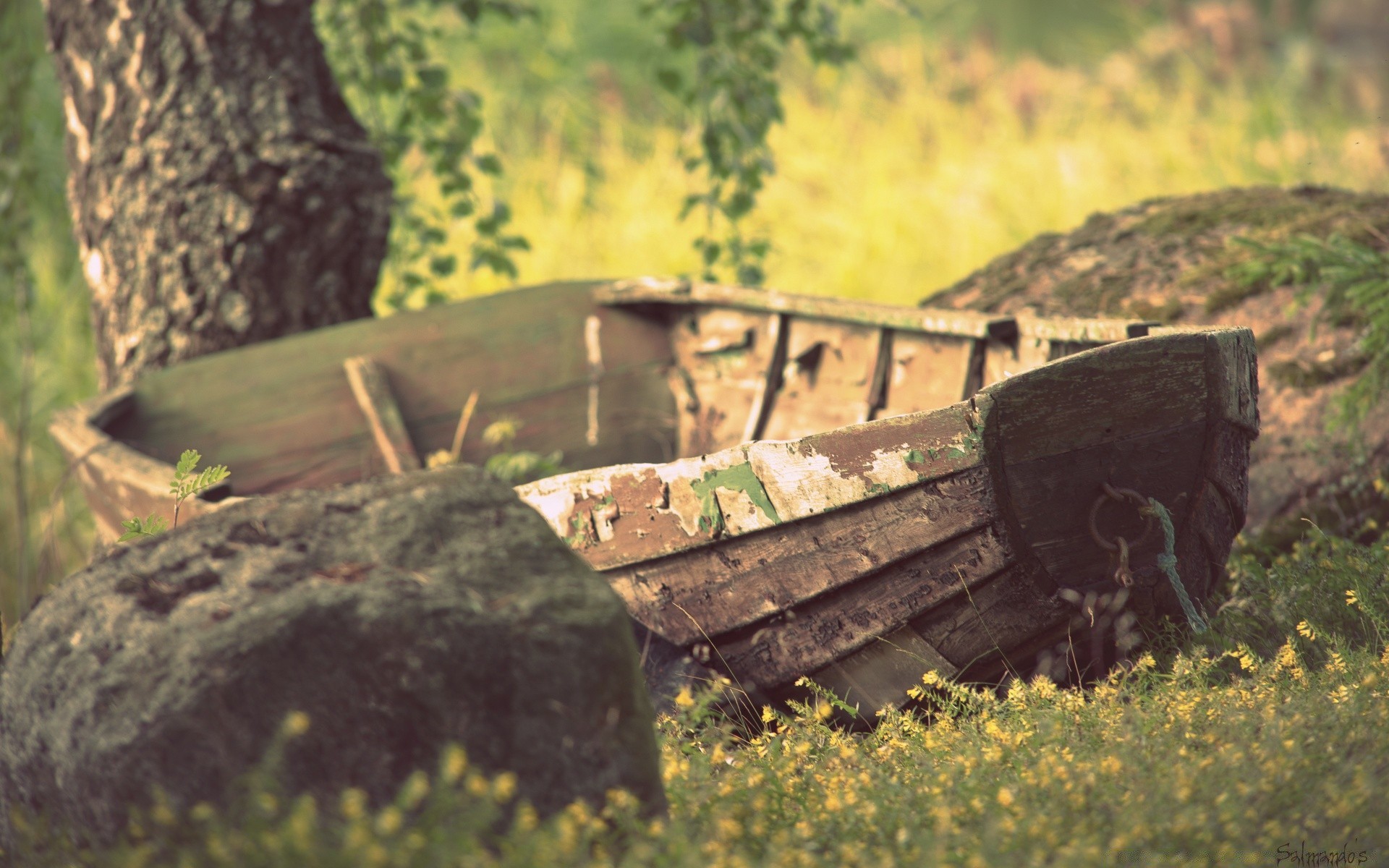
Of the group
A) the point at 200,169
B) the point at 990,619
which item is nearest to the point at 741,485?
the point at 990,619

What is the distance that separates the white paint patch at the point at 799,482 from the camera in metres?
2.29

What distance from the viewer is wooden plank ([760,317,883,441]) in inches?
151

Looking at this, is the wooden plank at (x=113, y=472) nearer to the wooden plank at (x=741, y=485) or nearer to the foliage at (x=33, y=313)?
the foliage at (x=33, y=313)

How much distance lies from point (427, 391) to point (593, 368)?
63 cm

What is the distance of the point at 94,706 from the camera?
4.98 feet

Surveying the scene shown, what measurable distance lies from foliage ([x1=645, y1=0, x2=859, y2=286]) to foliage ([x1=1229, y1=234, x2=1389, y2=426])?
6.20 feet

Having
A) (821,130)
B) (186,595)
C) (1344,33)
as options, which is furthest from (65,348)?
(1344,33)

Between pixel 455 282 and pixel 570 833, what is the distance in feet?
24.8

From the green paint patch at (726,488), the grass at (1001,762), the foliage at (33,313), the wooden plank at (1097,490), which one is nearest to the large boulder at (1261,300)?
the grass at (1001,762)

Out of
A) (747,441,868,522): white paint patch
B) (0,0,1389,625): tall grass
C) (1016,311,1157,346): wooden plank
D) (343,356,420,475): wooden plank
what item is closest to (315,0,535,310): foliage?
(343,356,420,475): wooden plank

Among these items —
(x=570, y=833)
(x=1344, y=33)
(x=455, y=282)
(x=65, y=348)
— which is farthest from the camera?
(x=1344, y=33)

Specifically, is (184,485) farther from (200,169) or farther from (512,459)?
(200,169)

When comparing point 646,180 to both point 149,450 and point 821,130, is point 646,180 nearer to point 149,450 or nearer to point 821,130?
point 821,130

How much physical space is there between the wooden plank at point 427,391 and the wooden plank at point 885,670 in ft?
6.78
